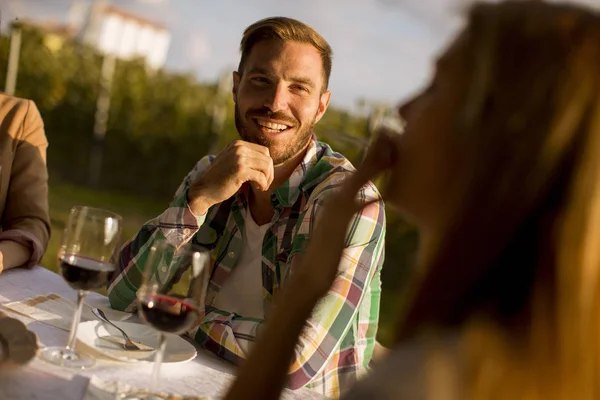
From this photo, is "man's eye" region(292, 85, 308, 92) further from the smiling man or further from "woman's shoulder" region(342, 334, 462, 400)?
"woman's shoulder" region(342, 334, 462, 400)

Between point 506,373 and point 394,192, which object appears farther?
point 394,192

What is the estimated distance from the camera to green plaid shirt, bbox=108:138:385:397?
180cm

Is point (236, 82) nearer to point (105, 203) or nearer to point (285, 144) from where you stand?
point (285, 144)

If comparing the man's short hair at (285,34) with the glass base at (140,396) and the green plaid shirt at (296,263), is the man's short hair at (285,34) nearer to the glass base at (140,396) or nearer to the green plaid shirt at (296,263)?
the green plaid shirt at (296,263)

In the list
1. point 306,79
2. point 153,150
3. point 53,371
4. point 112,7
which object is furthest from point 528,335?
point 112,7

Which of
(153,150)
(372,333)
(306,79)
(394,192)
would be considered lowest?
(153,150)

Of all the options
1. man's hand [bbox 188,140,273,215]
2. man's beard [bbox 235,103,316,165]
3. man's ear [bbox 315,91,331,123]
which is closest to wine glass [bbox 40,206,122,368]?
man's hand [bbox 188,140,273,215]

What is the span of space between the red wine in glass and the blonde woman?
501 millimetres

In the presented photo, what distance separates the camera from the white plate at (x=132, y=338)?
1.55 meters

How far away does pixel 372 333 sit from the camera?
2361 mm

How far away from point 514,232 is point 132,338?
1073 millimetres

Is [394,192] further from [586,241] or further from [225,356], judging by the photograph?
[225,356]

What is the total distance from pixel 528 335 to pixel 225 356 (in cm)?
102

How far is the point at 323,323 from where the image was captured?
72.1 inches
